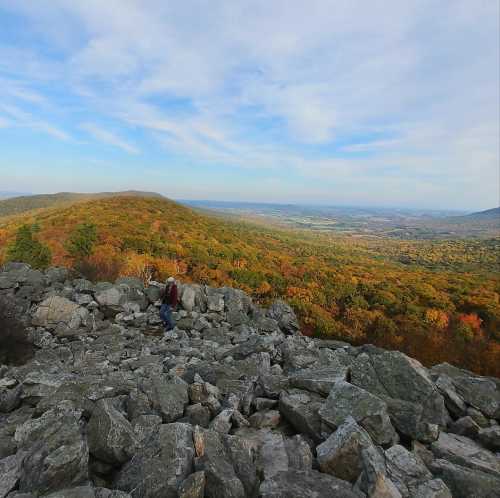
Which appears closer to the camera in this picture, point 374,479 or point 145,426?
point 374,479

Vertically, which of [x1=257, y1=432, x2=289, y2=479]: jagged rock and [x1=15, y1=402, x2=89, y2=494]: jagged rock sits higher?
[x1=15, y1=402, x2=89, y2=494]: jagged rock

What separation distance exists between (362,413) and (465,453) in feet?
5.10

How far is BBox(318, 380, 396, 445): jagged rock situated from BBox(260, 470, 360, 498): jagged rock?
3.10 ft

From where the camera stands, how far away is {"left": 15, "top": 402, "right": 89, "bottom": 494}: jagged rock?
325 cm

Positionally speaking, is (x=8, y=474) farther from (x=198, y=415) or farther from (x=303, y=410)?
(x=303, y=410)

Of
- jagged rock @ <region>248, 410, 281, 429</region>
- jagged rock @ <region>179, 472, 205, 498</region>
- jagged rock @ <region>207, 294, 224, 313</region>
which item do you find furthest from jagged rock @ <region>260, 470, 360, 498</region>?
jagged rock @ <region>207, 294, 224, 313</region>

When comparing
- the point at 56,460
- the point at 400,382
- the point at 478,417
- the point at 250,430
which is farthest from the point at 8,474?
the point at 478,417

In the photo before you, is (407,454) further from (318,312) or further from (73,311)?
(318,312)

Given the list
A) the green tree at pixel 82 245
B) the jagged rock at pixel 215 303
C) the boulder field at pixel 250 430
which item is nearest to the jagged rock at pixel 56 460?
the boulder field at pixel 250 430

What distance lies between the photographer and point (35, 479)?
10.7 ft

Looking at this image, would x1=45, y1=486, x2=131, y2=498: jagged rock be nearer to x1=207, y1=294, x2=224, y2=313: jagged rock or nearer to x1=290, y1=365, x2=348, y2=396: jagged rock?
x1=290, y1=365, x2=348, y2=396: jagged rock

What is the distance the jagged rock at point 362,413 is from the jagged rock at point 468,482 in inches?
25.6

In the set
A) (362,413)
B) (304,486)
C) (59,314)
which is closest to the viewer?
(304,486)

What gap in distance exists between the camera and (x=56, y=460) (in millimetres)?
3334
